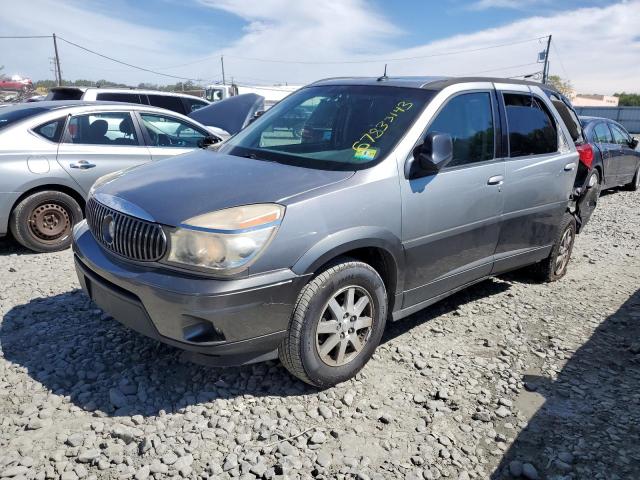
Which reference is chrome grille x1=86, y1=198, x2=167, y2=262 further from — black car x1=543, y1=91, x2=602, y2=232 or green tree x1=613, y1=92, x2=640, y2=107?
green tree x1=613, y1=92, x2=640, y2=107

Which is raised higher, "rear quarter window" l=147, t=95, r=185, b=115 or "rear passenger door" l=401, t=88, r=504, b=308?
"rear quarter window" l=147, t=95, r=185, b=115

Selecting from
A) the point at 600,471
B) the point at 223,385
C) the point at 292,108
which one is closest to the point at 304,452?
the point at 223,385

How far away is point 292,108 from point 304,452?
2630 millimetres

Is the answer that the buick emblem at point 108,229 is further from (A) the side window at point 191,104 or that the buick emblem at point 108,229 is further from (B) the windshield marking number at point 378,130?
(A) the side window at point 191,104

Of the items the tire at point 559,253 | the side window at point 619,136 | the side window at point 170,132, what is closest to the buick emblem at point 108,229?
the side window at point 170,132

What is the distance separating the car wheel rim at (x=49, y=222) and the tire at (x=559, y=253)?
502 centimetres

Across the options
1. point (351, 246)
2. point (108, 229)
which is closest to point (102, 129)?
point (108, 229)

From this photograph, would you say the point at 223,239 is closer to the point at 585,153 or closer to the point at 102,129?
the point at 102,129

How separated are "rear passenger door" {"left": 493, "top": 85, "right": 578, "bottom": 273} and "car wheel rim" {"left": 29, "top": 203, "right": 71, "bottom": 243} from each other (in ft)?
14.7

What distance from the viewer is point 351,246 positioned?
292 cm

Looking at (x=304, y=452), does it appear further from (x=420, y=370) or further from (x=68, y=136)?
(x=68, y=136)

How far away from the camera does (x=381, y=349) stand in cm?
366

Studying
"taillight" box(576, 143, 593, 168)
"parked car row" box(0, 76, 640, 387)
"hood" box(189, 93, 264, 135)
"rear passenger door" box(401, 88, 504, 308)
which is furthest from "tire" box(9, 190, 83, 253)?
"taillight" box(576, 143, 593, 168)

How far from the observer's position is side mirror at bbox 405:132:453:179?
125 inches
